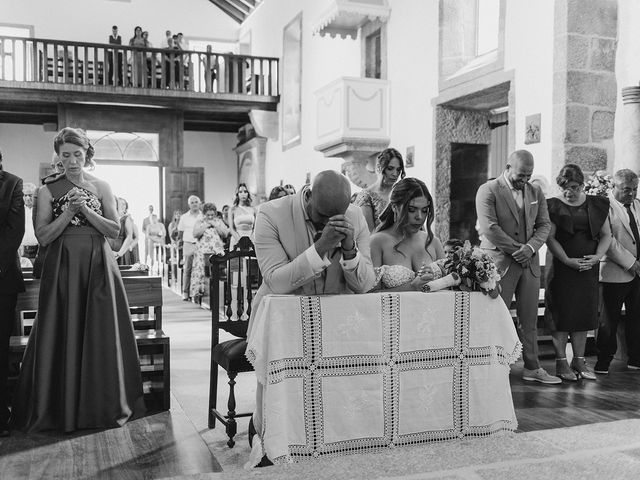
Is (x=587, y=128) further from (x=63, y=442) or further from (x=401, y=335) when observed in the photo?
(x=63, y=442)

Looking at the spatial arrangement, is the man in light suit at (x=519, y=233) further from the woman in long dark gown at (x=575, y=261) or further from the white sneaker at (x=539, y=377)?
the woman in long dark gown at (x=575, y=261)

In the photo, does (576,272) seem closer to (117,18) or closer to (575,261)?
(575,261)

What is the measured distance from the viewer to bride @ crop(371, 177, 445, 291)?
311 cm

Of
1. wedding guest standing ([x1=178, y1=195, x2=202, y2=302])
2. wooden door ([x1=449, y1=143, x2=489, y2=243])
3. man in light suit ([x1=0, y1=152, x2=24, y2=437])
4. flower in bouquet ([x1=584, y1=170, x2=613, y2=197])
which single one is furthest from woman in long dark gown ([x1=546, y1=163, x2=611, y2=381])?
wedding guest standing ([x1=178, y1=195, x2=202, y2=302])

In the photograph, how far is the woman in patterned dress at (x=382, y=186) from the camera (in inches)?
167

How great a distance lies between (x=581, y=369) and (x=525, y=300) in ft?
2.23

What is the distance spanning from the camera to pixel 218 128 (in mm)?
18516

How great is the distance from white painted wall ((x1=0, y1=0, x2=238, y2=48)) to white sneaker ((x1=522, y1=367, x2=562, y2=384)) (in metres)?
14.3

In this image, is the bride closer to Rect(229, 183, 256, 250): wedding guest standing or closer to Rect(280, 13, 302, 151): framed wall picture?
Rect(229, 183, 256, 250): wedding guest standing

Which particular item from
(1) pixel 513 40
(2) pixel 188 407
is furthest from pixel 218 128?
(2) pixel 188 407

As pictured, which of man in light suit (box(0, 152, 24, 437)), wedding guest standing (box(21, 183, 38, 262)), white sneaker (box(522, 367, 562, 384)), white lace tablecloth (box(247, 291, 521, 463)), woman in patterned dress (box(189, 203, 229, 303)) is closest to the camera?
white lace tablecloth (box(247, 291, 521, 463))

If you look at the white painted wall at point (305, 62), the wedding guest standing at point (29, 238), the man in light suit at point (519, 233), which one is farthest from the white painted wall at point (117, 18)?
the man in light suit at point (519, 233)

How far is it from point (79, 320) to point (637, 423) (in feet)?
9.22

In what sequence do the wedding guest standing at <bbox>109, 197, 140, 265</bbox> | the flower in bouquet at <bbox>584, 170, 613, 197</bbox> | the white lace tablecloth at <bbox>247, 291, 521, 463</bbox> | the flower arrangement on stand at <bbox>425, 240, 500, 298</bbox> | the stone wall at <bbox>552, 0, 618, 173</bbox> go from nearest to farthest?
the white lace tablecloth at <bbox>247, 291, 521, 463</bbox>
the flower arrangement on stand at <bbox>425, 240, 500, 298</bbox>
the flower in bouquet at <bbox>584, 170, 613, 197</bbox>
the stone wall at <bbox>552, 0, 618, 173</bbox>
the wedding guest standing at <bbox>109, 197, 140, 265</bbox>
